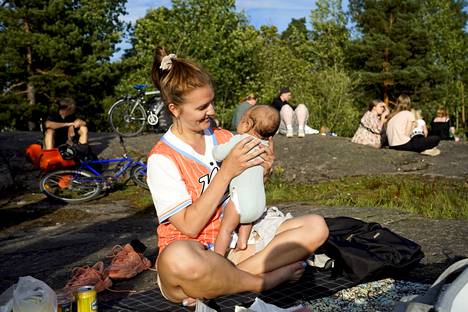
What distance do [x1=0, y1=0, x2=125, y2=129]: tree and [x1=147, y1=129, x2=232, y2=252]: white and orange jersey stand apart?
829 inches

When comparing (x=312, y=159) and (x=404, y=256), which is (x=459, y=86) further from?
(x=404, y=256)

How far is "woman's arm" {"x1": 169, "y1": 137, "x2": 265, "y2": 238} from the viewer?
7.96ft

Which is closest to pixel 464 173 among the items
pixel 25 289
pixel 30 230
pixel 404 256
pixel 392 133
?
pixel 392 133

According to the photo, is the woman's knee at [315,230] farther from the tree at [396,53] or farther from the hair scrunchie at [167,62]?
the tree at [396,53]

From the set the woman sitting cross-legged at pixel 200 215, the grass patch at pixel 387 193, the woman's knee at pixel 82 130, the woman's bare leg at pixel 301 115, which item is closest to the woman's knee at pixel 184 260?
the woman sitting cross-legged at pixel 200 215

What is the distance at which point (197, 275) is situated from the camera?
2.34 m

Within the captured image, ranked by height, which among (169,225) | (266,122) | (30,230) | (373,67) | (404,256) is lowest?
(30,230)

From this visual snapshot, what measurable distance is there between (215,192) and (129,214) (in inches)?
164

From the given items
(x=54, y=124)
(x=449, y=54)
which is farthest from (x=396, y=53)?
(x=54, y=124)

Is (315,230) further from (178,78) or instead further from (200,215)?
(178,78)

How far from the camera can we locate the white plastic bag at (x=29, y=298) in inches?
83.9

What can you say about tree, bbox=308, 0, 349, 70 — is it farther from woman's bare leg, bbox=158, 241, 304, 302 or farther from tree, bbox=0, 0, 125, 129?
woman's bare leg, bbox=158, 241, 304, 302

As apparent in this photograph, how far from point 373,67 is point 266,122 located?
92.3ft

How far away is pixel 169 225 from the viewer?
261 centimetres
